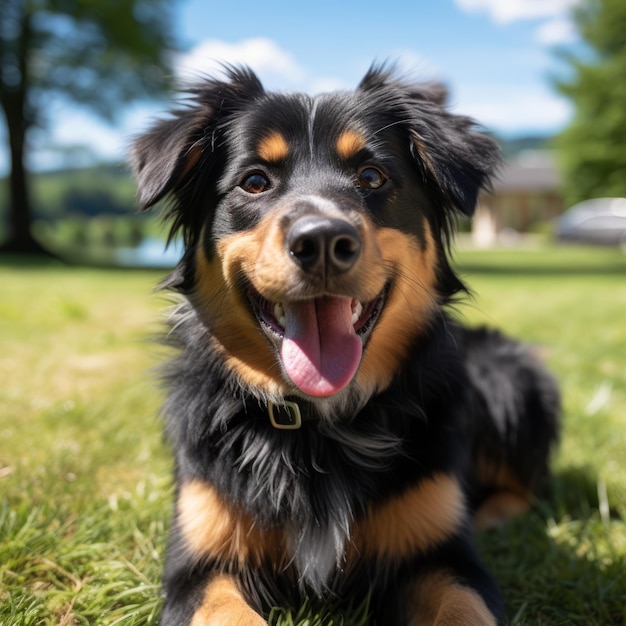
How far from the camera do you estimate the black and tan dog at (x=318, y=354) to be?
2.42 m

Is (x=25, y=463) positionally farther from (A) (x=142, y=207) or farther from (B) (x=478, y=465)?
(B) (x=478, y=465)

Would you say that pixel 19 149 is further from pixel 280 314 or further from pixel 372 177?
pixel 280 314

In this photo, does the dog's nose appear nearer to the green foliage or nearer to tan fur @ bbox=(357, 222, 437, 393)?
tan fur @ bbox=(357, 222, 437, 393)

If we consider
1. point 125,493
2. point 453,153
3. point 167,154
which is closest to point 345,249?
point 453,153

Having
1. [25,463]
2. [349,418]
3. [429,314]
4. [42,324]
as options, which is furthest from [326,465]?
[42,324]

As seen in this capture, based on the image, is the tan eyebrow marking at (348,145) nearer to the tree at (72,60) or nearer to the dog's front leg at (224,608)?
the dog's front leg at (224,608)

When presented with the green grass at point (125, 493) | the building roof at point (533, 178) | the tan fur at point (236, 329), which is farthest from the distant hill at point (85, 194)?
the tan fur at point (236, 329)

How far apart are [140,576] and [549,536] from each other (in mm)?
1912

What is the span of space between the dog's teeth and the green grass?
2.79 ft

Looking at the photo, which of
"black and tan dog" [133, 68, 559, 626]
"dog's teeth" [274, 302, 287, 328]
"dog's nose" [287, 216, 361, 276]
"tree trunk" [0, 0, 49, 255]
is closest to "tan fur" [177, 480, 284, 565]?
"black and tan dog" [133, 68, 559, 626]

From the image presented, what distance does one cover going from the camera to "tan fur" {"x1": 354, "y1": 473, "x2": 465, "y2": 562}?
2508mm

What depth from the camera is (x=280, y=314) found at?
2.58 m

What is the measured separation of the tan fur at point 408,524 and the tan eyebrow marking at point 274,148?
142cm

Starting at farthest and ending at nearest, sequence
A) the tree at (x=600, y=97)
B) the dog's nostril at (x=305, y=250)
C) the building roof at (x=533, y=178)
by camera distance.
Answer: the building roof at (x=533, y=178) < the tree at (x=600, y=97) < the dog's nostril at (x=305, y=250)
